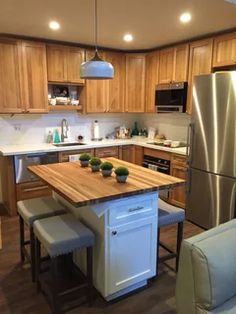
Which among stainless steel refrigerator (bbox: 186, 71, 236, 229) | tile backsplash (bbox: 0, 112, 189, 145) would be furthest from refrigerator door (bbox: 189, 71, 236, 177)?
tile backsplash (bbox: 0, 112, 189, 145)

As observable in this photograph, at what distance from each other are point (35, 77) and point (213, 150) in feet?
8.86

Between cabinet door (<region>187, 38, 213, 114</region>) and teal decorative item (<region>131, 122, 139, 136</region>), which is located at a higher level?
cabinet door (<region>187, 38, 213, 114</region>)

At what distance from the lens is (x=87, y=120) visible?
4.98 m

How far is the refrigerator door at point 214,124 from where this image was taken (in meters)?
3.03

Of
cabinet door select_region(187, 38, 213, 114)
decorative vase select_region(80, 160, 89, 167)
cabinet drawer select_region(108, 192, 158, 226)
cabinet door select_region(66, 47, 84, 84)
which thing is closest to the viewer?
cabinet drawer select_region(108, 192, 158, 226)

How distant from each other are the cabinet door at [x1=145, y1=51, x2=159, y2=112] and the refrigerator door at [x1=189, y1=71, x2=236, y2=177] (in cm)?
141

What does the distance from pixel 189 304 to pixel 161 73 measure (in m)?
3.82

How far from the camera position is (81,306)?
2.19 metres

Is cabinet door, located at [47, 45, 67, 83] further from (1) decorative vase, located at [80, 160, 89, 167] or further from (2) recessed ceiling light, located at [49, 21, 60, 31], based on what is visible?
(1) decorative vase, located at [80, 160, 89, 167]

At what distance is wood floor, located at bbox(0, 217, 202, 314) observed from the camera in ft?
7.08

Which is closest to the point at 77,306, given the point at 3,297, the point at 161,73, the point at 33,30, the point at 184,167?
the point at 3,297

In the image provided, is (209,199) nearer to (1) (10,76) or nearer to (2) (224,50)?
(2) (224,50)

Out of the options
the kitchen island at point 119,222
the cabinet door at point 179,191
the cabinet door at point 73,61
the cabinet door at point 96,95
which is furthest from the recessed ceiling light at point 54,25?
the cabinet door at point 179,191

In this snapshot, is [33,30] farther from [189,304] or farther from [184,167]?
[189,304]
